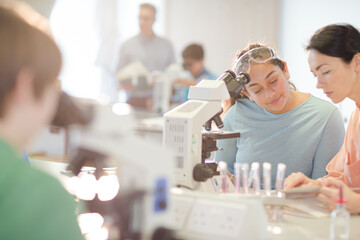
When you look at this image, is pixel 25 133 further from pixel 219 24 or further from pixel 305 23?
Answer: pixel 219 24

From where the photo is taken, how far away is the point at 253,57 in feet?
6.75

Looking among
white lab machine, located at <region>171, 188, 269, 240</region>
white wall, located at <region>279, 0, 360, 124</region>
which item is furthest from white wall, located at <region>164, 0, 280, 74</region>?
white lab machine, located at <region>171, 188, 269, 240</region>

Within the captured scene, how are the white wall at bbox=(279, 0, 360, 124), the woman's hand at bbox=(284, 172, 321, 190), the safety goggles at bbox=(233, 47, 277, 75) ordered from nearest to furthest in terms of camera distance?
the woman's hand at bbox=(284, 172, 321, 190) < the safety goggles at bbox=(233, 47, 277, 75) < the white wall at bbox=(279, 0, 360, 124)

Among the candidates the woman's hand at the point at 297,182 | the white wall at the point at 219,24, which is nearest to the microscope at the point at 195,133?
the woman's hand at the point at 297,182

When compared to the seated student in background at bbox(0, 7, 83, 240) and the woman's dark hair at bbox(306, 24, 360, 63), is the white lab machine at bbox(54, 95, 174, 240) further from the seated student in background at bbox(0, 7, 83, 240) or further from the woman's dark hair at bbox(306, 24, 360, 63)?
the woman's dark hair at bbox(306, 24, 360, 63)

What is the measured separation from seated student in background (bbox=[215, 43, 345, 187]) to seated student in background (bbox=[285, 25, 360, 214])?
215mm

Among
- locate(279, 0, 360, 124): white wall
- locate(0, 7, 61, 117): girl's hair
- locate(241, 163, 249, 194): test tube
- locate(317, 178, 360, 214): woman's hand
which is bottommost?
locate(317, 178, 360, 214): woman's hand

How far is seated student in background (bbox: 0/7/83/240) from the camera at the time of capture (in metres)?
0.72

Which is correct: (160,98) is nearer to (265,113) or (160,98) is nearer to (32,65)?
(265,113)

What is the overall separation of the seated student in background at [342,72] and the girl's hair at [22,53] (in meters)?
1.30

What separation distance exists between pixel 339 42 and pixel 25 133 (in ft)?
4.76

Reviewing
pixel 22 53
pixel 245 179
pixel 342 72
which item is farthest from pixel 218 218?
pixel 342 72

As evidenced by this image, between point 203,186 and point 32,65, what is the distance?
1005 millimetres

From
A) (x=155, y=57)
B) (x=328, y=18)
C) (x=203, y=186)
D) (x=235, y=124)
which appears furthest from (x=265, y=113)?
(x=155, y=57)
